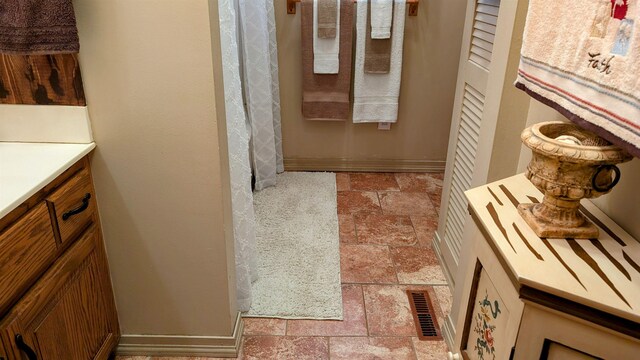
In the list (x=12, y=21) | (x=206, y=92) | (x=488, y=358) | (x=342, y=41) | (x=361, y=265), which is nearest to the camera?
(x=488, y=358)

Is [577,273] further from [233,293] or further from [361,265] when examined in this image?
[361,265]

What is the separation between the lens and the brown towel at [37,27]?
119 cm

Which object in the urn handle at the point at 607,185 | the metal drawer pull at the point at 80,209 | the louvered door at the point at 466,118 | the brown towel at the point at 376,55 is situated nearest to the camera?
the urn handle at the point at 607,185

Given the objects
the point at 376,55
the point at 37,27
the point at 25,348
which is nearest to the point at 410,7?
the point at 376,55

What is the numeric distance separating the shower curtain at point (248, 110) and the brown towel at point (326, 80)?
207 millimetres

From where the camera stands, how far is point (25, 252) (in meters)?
1.12

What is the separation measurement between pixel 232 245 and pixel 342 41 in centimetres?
181

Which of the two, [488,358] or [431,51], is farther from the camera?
[431,51]

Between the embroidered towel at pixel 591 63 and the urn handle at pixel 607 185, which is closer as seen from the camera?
the embroidered towel at pixel 591 63

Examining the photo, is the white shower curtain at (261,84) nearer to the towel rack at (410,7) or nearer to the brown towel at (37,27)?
the towel rack at (410,7)

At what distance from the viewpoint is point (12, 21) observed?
1.20 m

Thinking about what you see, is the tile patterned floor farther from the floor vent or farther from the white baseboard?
the white baseboard

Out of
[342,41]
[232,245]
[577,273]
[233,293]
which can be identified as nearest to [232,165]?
[232,245]

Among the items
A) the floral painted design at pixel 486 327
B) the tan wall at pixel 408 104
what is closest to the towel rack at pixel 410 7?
the tan wall at pixel 408 104
